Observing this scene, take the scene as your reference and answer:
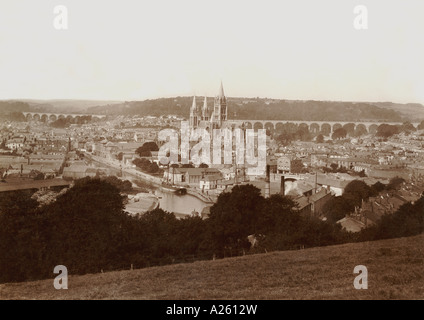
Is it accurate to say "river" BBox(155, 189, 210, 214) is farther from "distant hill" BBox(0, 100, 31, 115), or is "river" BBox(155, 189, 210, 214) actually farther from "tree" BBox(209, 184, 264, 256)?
"distant hill" BBox(0, 100, 31, 115)

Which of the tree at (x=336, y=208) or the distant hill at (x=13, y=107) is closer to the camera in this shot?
the distant hill at (x=13, y=107)

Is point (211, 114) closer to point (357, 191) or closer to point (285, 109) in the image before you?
point (285, 109)

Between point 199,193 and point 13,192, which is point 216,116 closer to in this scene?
point 199,193

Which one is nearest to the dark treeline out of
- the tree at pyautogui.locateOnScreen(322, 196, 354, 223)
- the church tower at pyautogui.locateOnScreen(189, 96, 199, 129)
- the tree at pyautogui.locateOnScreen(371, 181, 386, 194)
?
the tree at pyautogui.locateOnScreen(322, 196, 354, 223)

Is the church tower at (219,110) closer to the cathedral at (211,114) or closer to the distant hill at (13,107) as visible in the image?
the cathedral at (211,114)

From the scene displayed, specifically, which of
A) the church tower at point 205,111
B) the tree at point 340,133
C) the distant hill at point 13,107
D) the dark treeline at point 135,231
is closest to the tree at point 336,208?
the dark treeline at point 135,231

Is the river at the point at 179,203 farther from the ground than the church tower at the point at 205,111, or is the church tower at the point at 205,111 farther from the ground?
the church tower at the point at 205,111
